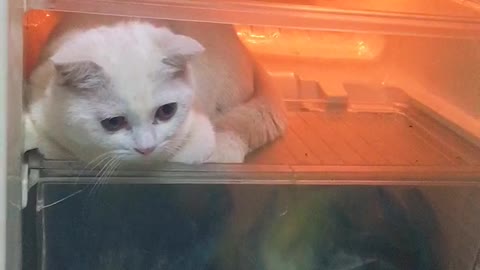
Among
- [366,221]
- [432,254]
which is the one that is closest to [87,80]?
[366,221]

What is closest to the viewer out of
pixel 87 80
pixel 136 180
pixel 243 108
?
pixel 87 80

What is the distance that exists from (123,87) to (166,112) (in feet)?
0.23

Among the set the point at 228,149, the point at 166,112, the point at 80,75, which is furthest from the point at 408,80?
the point at 80,75

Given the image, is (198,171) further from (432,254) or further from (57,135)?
(432,254)

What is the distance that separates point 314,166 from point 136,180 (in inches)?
9.6

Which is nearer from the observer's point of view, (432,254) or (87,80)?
(87,80)

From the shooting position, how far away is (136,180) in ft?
2.85

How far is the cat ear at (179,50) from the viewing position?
0.78 metres

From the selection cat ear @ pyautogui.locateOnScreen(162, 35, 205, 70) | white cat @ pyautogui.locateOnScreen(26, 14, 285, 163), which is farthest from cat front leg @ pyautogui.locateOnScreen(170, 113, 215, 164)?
cat ear @ pyautogui.locateOnScreen(162, 35, 205, 70)

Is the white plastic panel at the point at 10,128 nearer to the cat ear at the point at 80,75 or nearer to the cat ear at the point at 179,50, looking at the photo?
the cat ear at the point at 80,75

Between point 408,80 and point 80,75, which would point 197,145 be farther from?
point 408,80

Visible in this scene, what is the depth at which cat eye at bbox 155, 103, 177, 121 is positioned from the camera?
812mm

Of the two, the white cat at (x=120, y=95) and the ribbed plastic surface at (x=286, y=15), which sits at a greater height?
the ribbed plastic surface at (x=286, y=15)

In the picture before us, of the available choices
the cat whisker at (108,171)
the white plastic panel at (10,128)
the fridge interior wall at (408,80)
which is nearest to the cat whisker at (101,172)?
the cat whisker at (108,171)
